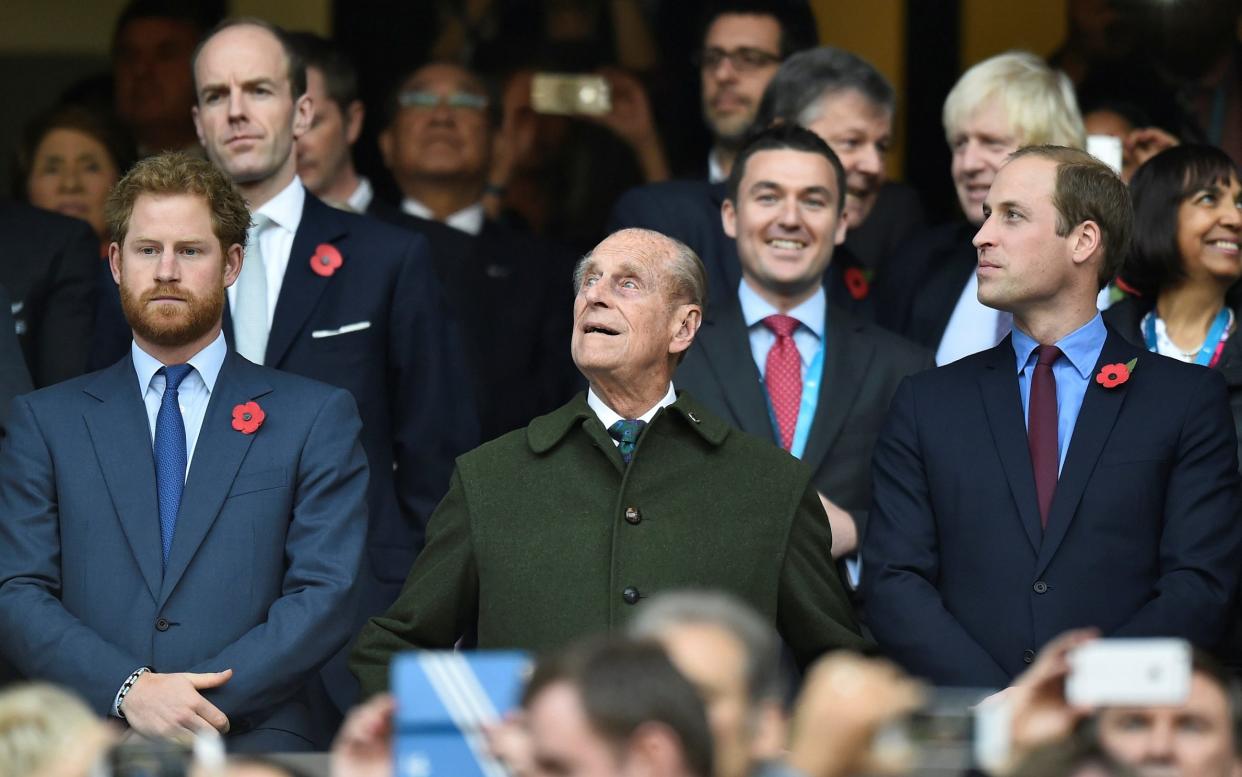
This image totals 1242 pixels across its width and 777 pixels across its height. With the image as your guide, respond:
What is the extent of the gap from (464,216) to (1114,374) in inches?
100

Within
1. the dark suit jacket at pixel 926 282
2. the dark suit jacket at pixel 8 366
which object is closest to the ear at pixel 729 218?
the dark suit jacket at pixel 926 282

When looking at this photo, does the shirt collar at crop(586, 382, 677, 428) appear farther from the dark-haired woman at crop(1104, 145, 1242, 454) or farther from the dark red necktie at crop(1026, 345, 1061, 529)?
the dark-haired woman at crop(1104, 145, 1242, 454)

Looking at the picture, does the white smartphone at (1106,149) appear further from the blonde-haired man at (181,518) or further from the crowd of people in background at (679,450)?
the blonde-haired man at (181,518)

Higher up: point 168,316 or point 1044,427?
point 168,316

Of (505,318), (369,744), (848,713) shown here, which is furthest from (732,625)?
(505,318)

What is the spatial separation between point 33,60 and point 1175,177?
4.31 m

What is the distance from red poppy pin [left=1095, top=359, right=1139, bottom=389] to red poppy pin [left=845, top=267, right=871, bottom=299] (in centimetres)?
123

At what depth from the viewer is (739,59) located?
23.4 ft

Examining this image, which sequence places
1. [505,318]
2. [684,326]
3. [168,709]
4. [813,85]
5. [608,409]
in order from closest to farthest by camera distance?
[168,709] → [608,409] → [684,326] → [813,85] → [505,318]

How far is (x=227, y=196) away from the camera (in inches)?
210

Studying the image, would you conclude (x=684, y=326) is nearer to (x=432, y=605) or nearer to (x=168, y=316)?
(x=432, y=605)

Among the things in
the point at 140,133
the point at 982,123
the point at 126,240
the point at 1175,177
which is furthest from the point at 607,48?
the point at 126,240

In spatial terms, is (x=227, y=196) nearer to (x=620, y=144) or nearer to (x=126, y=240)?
(x=126, y=240)

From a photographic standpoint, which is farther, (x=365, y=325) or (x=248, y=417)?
(x=365, y=325)
